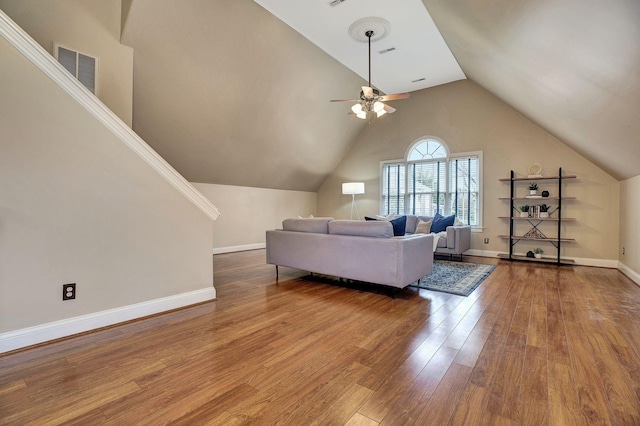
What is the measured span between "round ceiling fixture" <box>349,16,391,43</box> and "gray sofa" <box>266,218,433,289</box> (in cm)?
285

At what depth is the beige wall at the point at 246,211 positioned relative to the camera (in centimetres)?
633

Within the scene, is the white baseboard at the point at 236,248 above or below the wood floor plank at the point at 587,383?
above

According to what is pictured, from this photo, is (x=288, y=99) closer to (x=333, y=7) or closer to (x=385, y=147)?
(x=333, y=7)

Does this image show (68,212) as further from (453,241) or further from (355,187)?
(355,187)

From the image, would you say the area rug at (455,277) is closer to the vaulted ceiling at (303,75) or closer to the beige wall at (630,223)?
the beige wall at (630,223)

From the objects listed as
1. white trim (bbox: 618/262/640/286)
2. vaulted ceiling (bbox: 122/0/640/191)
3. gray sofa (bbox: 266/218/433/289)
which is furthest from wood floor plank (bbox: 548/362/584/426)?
white trim (bbox: 618/262/640/286)

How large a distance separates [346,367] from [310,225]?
224 centimetres

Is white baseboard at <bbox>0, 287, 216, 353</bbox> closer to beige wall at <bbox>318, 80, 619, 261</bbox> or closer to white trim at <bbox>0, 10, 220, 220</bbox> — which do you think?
white trim at <bbox>0, 10, 220, 220</bbox>

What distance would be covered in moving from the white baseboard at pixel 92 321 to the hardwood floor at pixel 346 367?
0.09 m

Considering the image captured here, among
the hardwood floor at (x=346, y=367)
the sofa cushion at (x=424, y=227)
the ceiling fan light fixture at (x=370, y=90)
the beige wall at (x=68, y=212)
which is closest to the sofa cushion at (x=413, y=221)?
the sofa cushion at (x=424, y=227)

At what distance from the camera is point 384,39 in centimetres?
456

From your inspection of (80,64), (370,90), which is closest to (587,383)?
(370,90)

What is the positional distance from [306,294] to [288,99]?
3.76m

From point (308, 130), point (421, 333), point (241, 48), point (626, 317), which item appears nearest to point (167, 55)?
point (241, 48)
